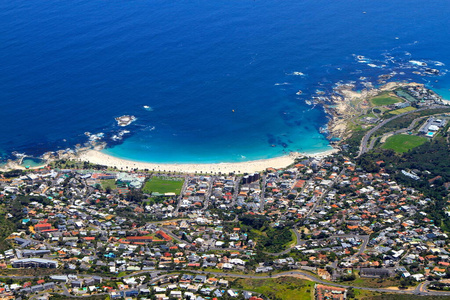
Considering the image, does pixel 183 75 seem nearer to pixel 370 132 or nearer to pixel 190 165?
pixel 190 165

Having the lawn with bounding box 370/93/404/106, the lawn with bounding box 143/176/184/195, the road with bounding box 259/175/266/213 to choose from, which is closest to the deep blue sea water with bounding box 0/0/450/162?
the lawn with bounding box 143/176/184/195

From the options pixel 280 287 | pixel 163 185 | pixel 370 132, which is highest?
pixel 370 132

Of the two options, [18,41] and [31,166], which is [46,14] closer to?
[18,41]

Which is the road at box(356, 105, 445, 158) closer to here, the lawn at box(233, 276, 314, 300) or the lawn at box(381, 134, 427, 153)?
the lawn at box(381, 134, 427, 153)

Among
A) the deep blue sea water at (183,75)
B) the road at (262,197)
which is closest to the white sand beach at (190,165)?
the deep blue sea water at (183,75)

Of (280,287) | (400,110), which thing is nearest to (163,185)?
(280,287)

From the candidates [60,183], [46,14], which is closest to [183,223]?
[60,183]

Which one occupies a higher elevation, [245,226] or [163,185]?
[163,185]
